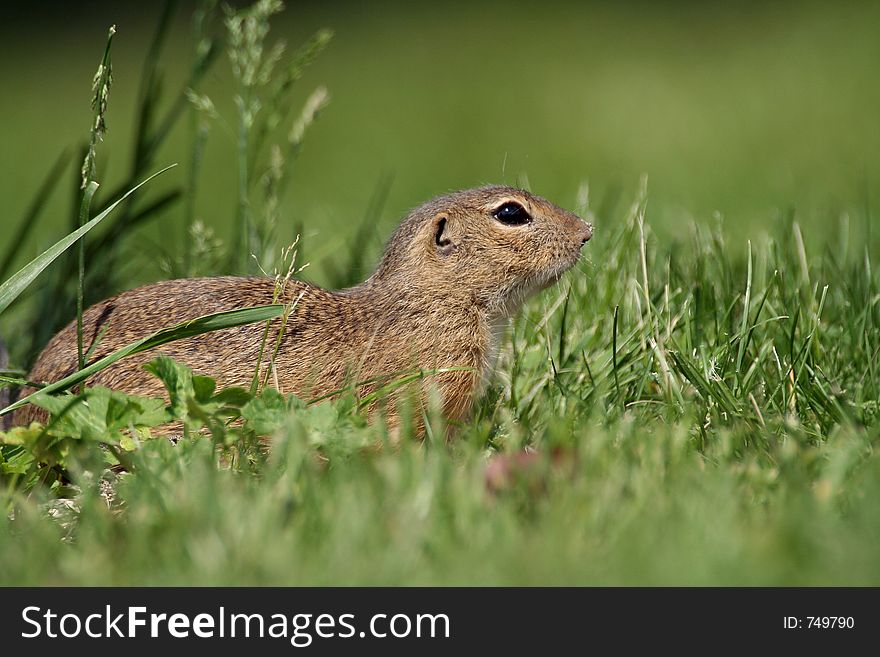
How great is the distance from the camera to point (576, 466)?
102 inches

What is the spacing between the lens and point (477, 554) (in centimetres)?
222

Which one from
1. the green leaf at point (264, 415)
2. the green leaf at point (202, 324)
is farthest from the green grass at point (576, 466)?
the green leaf at point (202, 324)

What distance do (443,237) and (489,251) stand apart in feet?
0.58

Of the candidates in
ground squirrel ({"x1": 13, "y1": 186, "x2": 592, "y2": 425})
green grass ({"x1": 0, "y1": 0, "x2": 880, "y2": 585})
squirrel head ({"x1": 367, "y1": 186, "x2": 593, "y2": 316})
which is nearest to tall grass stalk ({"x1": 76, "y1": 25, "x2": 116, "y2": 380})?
green grass ({"x1": 0, "y1": 0, "x2": 880, "y2": 585})

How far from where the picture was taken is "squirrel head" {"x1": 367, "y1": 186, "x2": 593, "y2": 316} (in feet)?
12.9

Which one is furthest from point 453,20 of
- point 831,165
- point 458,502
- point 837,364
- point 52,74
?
point 458,502

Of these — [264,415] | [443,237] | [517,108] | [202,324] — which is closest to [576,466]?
[264,415]

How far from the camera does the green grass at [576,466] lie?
2191 mm

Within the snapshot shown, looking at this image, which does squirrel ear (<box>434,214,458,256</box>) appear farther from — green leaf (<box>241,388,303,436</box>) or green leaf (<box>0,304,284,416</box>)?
green leaf (<box>241,388,303,436</box>)

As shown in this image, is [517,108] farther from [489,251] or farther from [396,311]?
[396,311]

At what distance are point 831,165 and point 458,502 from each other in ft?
25.4
